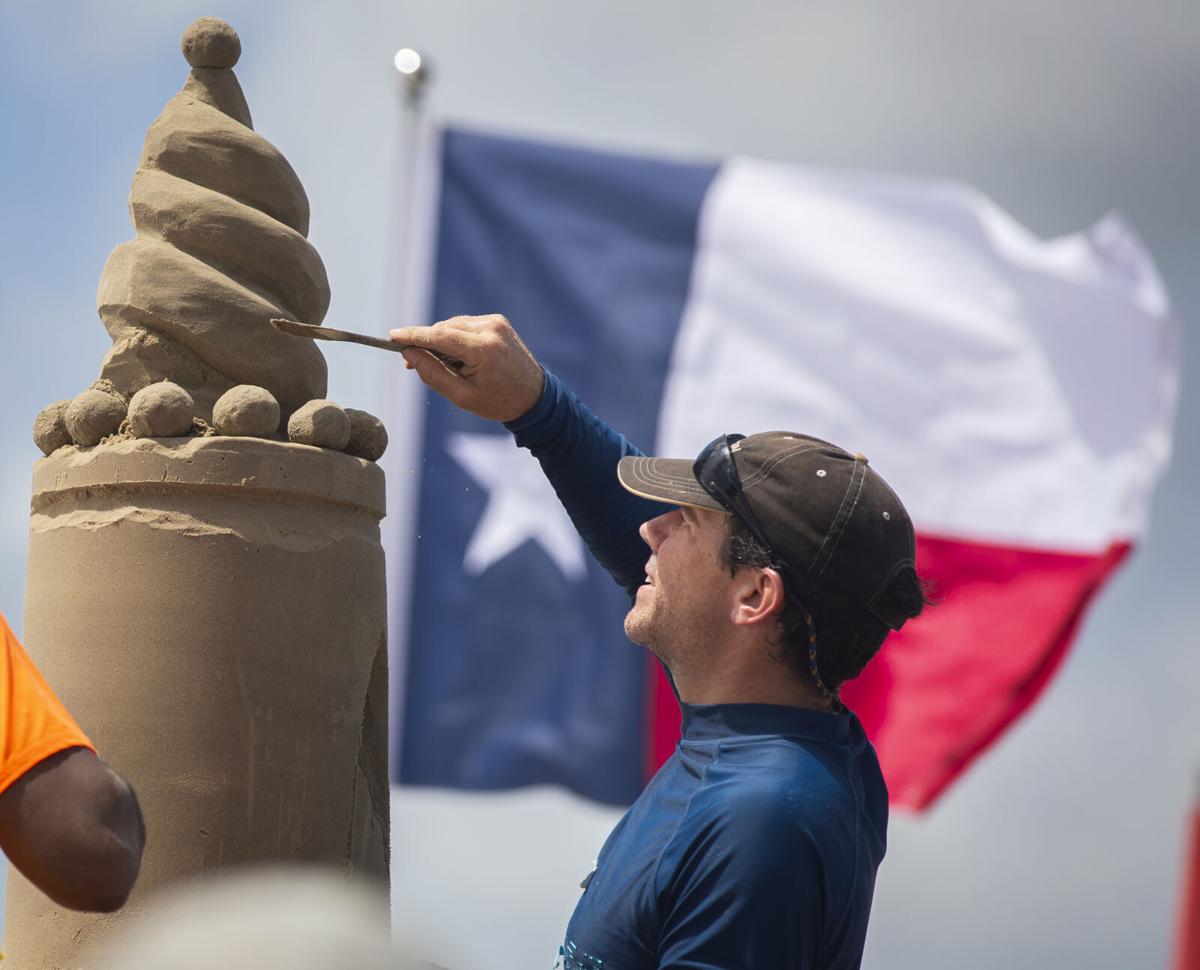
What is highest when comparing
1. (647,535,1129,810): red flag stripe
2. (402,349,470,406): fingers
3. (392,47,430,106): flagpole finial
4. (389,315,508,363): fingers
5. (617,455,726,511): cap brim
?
(392,47,430,106): flagpole finial

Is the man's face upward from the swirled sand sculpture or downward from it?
downward

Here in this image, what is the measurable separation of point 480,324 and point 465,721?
5793 mm

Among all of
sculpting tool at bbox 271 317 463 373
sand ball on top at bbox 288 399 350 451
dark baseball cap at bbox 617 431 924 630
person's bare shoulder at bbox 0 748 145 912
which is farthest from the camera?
sand ball on top at bbox 288 399 350 451

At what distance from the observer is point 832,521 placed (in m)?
2.76

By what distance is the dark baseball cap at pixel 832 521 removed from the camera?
2.77m

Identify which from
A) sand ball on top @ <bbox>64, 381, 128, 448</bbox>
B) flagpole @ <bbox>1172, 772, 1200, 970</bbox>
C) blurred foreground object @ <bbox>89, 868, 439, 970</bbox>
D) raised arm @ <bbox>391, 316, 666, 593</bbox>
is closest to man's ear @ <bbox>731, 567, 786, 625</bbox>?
raised arm @ <bbox>391, 316, 666, 593</bbox>

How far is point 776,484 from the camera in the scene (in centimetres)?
282

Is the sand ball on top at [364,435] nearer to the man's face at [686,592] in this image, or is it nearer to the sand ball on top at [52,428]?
the sand ball on top at [52,428]

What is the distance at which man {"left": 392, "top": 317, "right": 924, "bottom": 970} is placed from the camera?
246 centimetres

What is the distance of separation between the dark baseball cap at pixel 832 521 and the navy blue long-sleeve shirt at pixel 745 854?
24 cm

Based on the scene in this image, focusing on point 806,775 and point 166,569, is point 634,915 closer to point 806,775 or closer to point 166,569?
point 806,775

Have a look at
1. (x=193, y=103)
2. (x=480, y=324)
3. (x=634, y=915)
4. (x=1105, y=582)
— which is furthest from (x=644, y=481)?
(x=1105, y=582)

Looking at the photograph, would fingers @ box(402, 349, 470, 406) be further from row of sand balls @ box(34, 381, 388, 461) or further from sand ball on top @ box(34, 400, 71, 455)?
sand ball on top @ box(34, 400, 71, 455)

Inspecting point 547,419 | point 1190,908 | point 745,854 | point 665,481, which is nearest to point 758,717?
point 745,854
